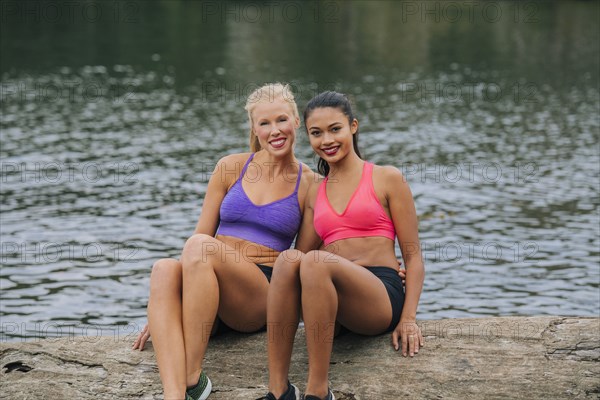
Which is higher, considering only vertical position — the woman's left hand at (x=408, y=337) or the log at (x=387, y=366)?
the woman's left hand at (x=408, y=337)

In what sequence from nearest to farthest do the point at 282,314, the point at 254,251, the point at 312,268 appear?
the point at 312,268
the point at 282,314
the point at 254,251

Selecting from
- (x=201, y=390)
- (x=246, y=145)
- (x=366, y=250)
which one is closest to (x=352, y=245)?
(x=366, y=250)

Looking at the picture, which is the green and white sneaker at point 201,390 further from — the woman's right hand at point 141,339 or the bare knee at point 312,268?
the bare knee at point 312,268

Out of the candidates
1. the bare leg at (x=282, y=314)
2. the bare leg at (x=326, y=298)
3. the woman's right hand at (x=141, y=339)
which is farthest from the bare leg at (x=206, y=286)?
the woman's right hand at (x=141, y=339)

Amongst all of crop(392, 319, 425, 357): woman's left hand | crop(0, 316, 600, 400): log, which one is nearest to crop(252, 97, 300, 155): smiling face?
crop(0, 316, 600, 400): log

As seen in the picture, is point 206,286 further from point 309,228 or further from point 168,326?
point 309,228

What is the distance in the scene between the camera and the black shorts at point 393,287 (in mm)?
6266

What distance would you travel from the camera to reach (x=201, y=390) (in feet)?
19.7

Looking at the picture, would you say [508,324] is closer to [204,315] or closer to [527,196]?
[204,315]

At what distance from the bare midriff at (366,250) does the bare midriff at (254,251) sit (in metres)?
0.47

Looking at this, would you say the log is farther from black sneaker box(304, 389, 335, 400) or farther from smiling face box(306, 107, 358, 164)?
smiling face box(306, 107, 358, 164)

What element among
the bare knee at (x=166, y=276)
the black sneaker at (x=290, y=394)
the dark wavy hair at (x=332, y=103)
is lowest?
the black sneaker at (x=290, y=394)

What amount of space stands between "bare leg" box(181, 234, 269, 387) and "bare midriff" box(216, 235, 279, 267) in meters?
0.30

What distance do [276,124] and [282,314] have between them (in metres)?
1.56
